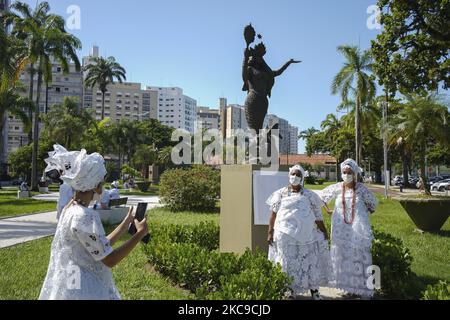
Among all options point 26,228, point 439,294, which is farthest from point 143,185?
point 439,294

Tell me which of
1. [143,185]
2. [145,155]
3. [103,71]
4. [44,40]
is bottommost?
[143,185]

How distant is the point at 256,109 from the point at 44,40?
25789 millimetres

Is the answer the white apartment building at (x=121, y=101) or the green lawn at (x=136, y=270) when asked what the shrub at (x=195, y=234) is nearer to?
the green lawn at (x=136, y=270)

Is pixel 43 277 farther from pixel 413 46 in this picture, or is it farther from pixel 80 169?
pixel 413 46

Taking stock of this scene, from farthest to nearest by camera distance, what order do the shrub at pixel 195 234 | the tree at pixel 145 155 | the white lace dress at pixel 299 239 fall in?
1. the tree at pixel 145 155
2. the shrub at pixel 195 234
3. the white lace dress at pixel 299 239

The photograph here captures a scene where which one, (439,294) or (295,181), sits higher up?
(295,181)

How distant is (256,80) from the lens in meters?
7.42

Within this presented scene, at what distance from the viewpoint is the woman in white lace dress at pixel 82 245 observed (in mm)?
2799

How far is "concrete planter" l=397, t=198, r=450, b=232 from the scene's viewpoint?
1133 cm

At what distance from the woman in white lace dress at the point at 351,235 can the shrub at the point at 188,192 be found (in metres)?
12.9

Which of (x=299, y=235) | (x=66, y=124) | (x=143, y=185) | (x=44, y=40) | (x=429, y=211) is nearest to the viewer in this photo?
(x=299, y=235)

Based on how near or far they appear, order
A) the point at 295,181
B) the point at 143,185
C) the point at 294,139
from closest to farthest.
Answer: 1. the point at 295,181
2. the point at 143,185
3. the point at 294,139

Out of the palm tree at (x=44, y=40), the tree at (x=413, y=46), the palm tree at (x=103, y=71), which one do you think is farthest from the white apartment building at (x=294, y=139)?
the tree at (x=413, y=46)
